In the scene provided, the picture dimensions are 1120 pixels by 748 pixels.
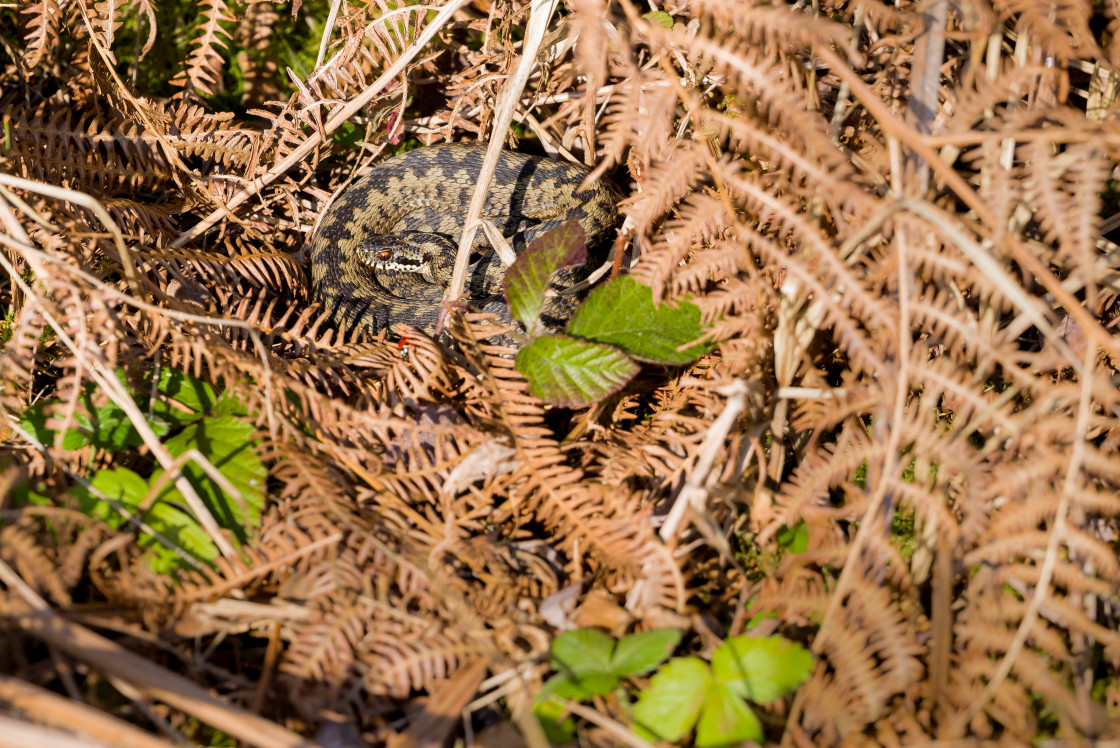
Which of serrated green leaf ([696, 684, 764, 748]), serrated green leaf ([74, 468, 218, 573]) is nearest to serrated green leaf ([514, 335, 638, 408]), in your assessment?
serrated green leaf ([696, 684, 764, 748])

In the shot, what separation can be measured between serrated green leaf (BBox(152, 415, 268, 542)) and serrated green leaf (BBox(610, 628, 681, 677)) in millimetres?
1123

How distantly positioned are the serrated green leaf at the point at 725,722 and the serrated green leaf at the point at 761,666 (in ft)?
0.12

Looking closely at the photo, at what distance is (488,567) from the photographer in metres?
2.18

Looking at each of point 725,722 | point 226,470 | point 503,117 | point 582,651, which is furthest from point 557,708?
point 503,117

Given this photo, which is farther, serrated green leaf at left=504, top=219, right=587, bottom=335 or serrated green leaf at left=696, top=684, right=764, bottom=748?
serrated green leaf at left=504, top=219, right=587, bottom=335

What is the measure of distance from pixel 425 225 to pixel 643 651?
195 inches

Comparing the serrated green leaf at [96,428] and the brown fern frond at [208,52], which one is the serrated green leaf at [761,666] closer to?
the serrated green leaf at [96,428]

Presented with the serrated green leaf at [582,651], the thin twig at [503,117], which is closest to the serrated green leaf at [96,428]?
the thin twig at [503,117]

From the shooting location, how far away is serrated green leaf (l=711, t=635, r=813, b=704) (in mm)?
1807

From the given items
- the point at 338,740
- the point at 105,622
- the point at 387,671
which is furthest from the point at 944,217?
the point at 105,622

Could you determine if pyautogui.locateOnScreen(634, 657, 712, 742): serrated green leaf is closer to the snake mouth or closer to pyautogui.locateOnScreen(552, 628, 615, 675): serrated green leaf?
pyautogui.locateOnScreen(552, 628, 615, 675): serrated green leaf

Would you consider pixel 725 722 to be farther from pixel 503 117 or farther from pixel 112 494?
pixel 503 117

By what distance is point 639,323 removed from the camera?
104 inches

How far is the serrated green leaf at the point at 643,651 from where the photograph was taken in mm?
1874
